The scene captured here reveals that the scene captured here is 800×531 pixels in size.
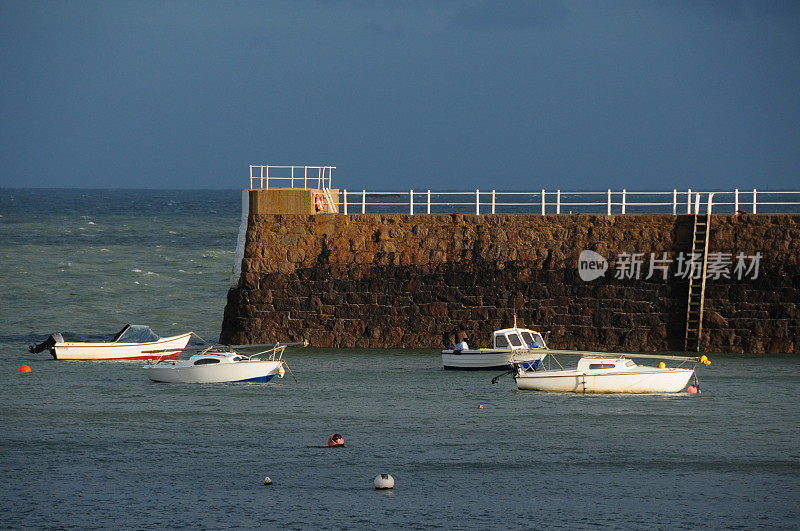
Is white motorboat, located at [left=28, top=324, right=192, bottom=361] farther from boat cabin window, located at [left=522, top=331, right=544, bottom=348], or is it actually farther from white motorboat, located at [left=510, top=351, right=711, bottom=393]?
white motorboat, located at [left=510, top=351, right=711, bottom=393]

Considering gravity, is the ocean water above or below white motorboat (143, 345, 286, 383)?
below

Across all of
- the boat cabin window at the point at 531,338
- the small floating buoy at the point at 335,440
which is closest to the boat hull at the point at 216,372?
the boat cabin window at the point at 531,338

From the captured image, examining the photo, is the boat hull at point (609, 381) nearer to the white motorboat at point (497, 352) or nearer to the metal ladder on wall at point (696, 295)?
the white motorboat at point (497, 352)

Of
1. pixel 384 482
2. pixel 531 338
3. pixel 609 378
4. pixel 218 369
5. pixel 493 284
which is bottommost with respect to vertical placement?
pixel 384 482

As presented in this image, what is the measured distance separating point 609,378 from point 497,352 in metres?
4.25

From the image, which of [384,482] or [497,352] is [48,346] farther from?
[384,482]

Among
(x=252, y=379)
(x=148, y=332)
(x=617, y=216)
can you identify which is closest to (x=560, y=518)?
(x=252, y=379)

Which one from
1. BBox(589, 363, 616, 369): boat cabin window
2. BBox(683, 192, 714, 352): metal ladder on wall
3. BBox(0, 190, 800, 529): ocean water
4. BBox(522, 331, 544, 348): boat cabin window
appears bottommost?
BBox(0, 190, 800, 529): ocean water

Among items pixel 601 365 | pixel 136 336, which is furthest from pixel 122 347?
pixel 601 365

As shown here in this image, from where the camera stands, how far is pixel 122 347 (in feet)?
132

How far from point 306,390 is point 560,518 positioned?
13543 mm

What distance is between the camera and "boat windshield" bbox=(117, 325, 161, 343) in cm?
4081

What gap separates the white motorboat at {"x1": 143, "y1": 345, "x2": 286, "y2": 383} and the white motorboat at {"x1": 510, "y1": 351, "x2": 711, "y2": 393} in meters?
7.35

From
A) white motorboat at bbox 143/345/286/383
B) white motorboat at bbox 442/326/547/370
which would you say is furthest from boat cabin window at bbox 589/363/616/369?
white motorboat at bbox 143/345/286/383
